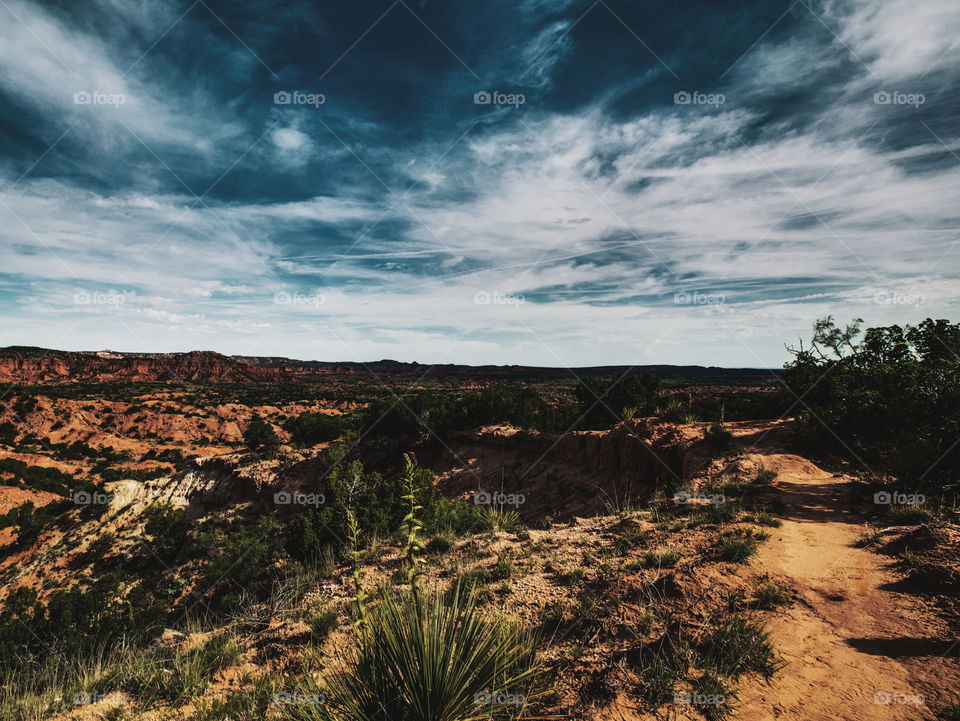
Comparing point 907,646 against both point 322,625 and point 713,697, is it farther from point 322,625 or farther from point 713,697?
point 322,625

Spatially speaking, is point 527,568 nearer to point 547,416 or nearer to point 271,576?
point 271,576

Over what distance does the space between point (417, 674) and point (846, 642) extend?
4.43 metres

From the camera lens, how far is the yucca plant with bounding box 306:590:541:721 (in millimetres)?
2951

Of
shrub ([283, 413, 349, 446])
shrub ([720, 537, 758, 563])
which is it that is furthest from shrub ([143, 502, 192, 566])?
shrub ([720, 537, 758, 563])

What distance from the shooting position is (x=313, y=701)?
9.80 ft

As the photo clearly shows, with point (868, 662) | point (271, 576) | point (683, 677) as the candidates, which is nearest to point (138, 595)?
point (271, 576)

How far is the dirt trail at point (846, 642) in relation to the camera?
11.5 feet

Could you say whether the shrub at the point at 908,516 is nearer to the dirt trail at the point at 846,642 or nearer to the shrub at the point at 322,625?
the dirt trail at the point at 846,642

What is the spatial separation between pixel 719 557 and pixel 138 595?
1872 cm

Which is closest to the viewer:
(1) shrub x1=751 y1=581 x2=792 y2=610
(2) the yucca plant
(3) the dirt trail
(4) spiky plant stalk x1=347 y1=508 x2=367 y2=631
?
(2) the yucca plant

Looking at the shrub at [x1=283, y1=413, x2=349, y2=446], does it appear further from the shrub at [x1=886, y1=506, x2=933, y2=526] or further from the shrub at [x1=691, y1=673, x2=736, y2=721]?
the shrub at [x1=886, y1=506, x2=933, y2=526]

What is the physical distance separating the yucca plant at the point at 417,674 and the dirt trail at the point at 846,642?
7.60 ft

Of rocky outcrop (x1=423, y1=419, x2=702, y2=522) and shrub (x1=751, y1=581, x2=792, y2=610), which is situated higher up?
shrub (x1=751, y1=581, x2=792, y2=610)

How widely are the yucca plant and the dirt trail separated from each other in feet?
7.60
